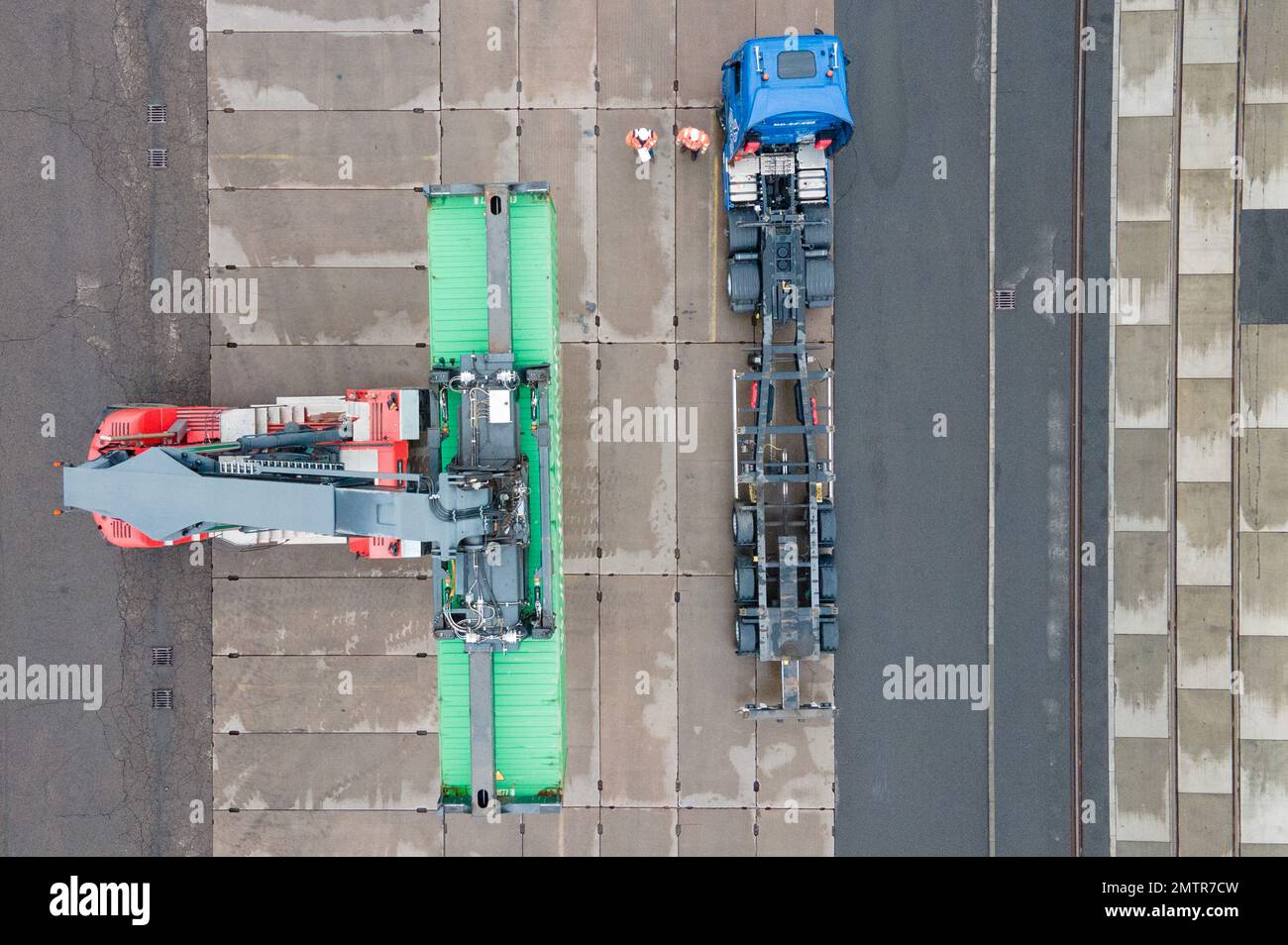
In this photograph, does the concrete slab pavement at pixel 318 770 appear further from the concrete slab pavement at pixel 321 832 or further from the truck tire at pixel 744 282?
the truck tire at pixel 744 282

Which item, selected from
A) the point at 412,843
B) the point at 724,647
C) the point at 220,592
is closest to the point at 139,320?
the point at 220,592

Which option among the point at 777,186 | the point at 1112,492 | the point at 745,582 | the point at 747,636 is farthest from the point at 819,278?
the point at 1112,492

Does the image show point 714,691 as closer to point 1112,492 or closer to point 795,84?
point 1112,492

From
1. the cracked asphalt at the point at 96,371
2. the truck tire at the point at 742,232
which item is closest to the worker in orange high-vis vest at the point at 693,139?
the truck tire at the point at 742,232

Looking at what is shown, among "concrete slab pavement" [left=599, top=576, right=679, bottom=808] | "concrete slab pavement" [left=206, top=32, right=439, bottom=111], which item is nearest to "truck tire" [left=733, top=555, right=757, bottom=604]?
"concrete slab pavement" [left=599, top=576, right=679, bottom=808]

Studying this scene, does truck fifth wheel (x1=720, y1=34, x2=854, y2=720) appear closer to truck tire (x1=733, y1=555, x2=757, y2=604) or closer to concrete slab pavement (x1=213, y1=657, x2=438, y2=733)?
truck tire (x1=733, y1=555, x2=757, y2=604)

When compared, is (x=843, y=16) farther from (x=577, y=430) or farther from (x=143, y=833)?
(x=143, y=833)
